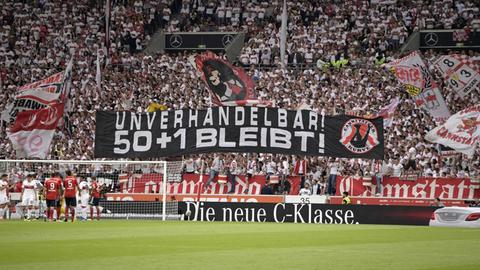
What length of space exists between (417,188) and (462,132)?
5.05 meters

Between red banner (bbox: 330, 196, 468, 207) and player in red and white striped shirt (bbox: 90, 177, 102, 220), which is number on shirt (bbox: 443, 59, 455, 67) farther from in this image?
player in red and white striped shirt (bbox: 90, 177, 102, 220)

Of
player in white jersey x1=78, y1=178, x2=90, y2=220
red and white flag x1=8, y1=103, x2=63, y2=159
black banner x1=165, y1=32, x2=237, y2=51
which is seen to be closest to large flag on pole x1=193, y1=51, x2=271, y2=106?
player in white jersey x1=78, y1=178, x2=90, y2=220

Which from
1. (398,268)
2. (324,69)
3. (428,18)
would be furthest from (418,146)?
(398,268)

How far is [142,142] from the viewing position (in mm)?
39094

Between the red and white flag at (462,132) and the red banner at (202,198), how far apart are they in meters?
7.14

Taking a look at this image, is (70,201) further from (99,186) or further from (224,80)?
(224,80)

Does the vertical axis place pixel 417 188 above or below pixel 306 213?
above

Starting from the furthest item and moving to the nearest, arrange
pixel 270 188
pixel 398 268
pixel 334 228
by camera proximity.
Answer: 1. pixel 270 188
2. pixel 334 228
3. pixel 398 268

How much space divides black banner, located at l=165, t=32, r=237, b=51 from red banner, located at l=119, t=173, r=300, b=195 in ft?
56.9

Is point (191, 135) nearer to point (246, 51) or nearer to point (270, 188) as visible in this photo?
point (270, 188)

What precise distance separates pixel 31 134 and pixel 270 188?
34.7 feet

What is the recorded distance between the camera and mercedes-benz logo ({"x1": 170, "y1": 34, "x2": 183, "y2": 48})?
60.2m

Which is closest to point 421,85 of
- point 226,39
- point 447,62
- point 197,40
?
point 447,62

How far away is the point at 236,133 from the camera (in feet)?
127
